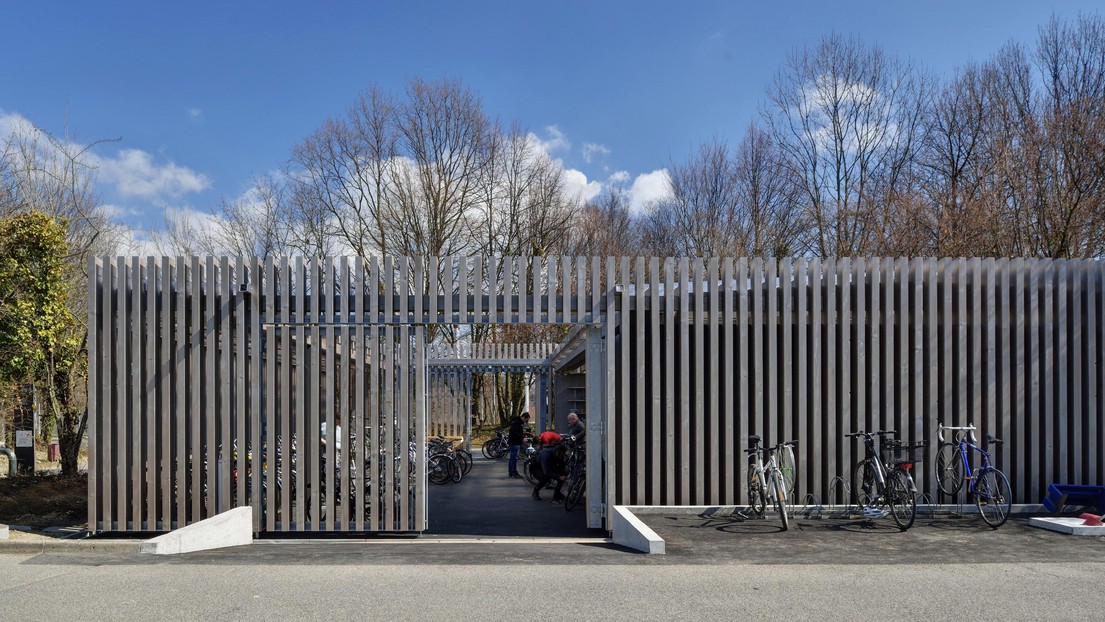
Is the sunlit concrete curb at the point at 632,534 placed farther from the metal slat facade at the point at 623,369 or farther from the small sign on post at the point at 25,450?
the small sign on post at the point at 25,450

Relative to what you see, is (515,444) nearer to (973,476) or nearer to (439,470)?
(439,470)

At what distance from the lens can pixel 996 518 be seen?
28.6ft

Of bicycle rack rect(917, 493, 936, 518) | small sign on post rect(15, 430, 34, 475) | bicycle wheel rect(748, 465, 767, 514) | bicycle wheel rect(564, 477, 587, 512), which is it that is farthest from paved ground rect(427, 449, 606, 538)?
small sign on post rect(15, 430, 34, 475)

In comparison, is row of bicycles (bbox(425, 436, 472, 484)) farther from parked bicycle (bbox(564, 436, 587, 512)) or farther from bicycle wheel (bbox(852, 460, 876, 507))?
bicycle wheel (bbox(852, 460, 876, 507))

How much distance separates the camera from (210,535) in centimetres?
797

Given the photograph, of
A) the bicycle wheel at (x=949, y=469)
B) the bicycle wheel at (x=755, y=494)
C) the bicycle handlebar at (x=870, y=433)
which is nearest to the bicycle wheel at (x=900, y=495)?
the bicycle handlebar at (x=870, y=433)

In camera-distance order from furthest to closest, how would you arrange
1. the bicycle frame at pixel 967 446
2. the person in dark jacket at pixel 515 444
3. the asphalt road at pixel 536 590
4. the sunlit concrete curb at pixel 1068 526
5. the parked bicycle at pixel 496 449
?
the parked bicycle at pixel 496 449 < the person in dark jacket at pixel 515 444 < the bicycle frame at pixel 967 446 < the sunlit concrete curb at pixel 1068 526 < the asphalt road at pixel 536 590

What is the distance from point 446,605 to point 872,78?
26.5 meters

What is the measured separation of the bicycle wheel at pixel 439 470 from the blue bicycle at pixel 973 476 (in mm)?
9086

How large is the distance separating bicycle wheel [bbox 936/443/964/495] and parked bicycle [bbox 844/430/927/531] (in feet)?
0.78

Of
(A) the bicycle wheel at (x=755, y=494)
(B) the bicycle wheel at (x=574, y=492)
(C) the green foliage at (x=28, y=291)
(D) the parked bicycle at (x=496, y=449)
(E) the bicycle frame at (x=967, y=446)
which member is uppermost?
(C) the green foliage at (x=28, y=291)

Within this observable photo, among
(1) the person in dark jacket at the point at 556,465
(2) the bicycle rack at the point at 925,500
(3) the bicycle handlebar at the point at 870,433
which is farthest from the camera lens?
(1) the person in dark jacket at the point at 556,465

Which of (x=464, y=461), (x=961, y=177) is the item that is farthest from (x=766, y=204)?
(x=464, y=461)

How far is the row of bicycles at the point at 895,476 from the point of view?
865cm
